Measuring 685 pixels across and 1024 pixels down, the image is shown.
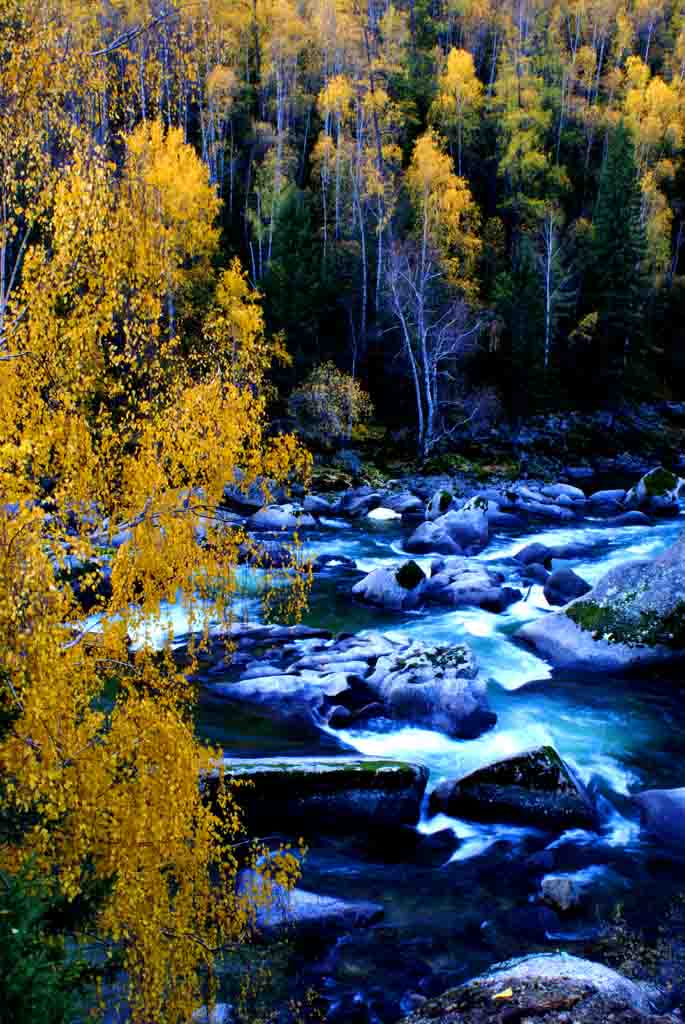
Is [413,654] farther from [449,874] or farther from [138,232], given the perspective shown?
[138,232]

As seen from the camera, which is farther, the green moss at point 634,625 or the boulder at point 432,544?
the boulder at point 432,544

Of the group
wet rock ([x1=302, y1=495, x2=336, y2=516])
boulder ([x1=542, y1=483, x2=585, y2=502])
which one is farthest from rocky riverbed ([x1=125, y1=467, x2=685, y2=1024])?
boulder ([x1=542, y1=483, x2=585, y2=502])

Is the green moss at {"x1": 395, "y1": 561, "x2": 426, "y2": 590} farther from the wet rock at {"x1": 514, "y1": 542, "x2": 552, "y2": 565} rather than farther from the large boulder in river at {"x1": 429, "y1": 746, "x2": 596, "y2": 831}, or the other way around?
the large boulder in river at {"x1": 429, "y1": 746, "x2": 596, "y2": 831}

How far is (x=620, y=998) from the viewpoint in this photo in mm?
4297

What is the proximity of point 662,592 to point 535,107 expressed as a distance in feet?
160

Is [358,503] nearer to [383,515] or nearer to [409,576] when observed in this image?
[383,515]

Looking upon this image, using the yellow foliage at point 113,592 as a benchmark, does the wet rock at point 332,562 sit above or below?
below

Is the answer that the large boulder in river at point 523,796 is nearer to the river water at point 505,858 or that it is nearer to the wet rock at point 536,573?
the river water at point 505,858

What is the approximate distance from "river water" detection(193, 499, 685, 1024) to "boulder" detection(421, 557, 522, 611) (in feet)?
7.07

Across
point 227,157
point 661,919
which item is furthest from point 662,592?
point 227,157

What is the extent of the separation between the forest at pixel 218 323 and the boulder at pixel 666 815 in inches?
158

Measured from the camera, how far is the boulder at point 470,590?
52.5 ft

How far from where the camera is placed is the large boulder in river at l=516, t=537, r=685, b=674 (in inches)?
489

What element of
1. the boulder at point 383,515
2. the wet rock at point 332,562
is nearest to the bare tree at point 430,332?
the boulder at point 383,515
